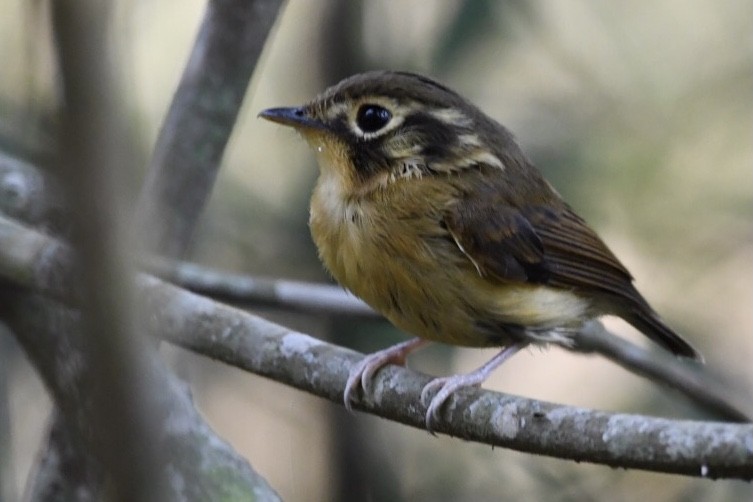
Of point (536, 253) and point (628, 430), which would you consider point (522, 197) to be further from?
point (628, 430)

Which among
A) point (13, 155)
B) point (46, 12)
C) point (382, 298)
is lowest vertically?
point (13, 155)

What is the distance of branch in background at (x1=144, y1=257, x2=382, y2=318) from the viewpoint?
4008mm

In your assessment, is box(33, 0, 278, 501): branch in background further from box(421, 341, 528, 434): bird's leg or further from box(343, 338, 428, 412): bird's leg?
box(343, 338, 428, 412): bird's leg

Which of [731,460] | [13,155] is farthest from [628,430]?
[13,155]

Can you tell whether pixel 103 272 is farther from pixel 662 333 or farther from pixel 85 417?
pixel 662 333

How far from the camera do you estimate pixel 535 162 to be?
539 cm

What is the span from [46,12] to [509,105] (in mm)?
4923

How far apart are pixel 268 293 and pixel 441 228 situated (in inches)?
34.1

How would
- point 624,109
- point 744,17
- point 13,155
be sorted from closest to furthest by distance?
point 13,155 → point 624,109 → point 744,17

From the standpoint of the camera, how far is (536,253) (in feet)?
12.2

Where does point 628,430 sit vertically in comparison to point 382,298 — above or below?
above

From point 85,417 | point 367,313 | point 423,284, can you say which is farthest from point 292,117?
point 85,417

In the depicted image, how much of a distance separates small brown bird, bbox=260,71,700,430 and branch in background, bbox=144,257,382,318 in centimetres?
39

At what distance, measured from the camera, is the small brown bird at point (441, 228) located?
133 inches
